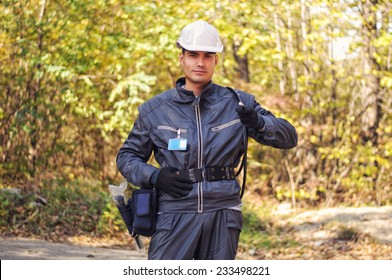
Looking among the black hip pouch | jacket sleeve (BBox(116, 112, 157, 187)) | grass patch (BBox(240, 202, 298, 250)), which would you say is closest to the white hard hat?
jacket sleeve (BBox(116, 112, 157, 187))

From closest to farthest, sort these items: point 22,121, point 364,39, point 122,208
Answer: point 122,208 < point 22,121 < point 364,39

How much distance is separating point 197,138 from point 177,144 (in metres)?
0.10

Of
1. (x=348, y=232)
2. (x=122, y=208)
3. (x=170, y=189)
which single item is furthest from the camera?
(x=348, y=232)

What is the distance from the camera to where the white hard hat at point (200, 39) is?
13.4 feet

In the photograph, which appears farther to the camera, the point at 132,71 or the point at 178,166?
the point at 132,71

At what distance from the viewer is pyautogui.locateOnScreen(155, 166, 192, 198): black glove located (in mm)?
3918

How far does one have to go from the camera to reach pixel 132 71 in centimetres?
1373

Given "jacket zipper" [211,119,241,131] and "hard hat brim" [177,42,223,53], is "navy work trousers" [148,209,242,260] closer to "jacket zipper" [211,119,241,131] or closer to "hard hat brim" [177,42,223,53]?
"jacket zipper" [211,119,241,131]

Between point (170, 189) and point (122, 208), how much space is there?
0.42 metres

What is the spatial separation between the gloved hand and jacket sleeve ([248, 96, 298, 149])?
58 mm

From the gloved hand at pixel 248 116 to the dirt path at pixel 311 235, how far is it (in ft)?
14.8

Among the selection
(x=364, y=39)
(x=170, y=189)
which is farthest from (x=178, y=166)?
(x=364, y=39)

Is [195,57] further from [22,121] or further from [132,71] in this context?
[132,71]

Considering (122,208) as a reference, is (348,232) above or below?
below
